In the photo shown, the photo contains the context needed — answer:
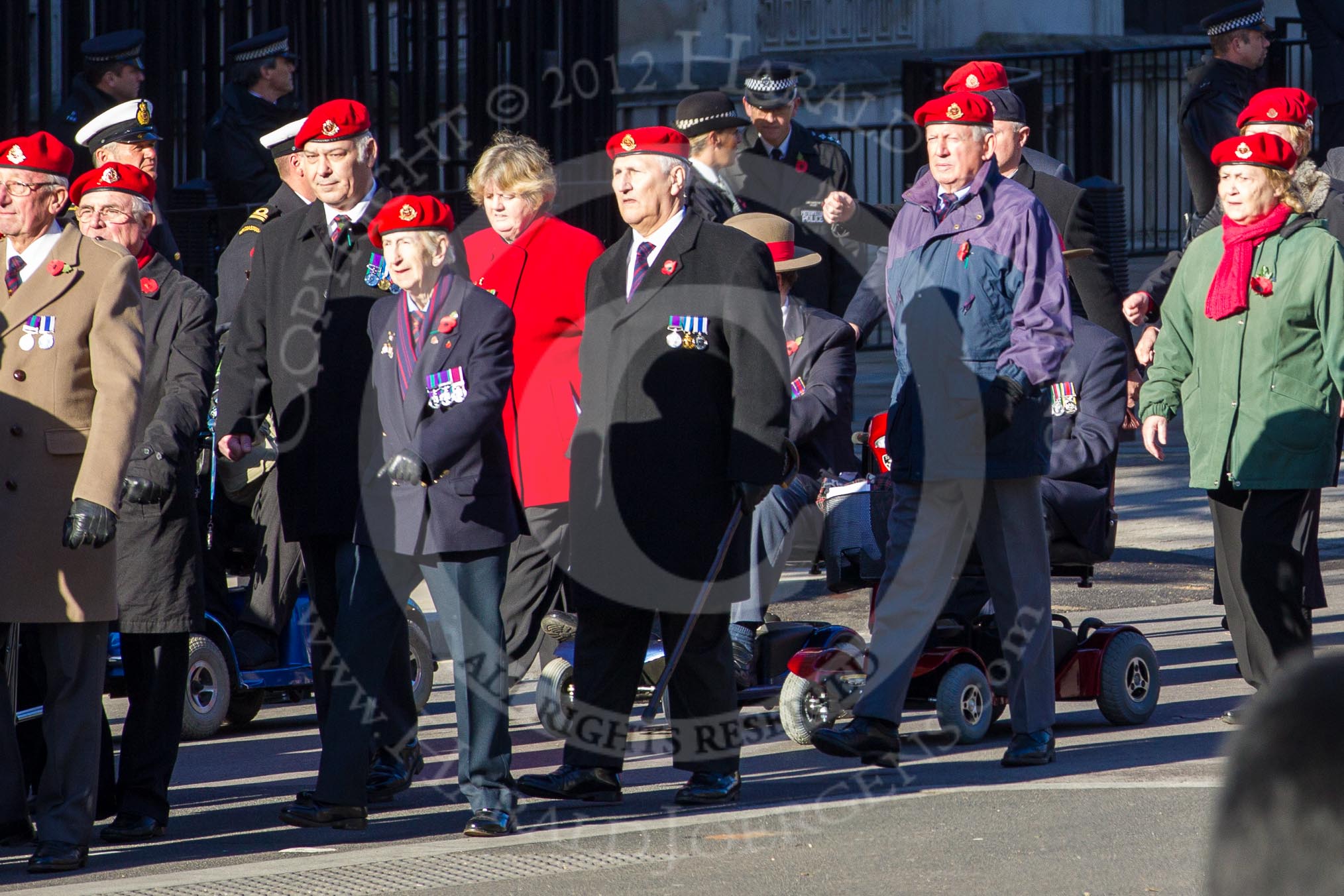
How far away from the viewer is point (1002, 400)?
19.8 feet

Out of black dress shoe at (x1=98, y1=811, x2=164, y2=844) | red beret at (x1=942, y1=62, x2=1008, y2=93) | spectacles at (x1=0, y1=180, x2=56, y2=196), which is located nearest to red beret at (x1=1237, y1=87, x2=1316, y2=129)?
red beret at (x1=942, y1=62, x2=1008, y2=93)

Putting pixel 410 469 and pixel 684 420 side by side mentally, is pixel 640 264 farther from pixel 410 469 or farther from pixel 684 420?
pixel 410 469

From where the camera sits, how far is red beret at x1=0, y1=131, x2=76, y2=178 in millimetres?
5316

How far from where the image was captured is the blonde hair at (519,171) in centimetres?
701

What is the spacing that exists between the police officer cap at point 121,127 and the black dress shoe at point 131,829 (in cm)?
322

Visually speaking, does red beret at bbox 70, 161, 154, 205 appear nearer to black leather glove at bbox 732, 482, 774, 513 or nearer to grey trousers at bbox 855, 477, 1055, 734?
black leather glove at bbox 732, 482, 774, 513

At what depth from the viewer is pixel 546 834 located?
17.8 feet

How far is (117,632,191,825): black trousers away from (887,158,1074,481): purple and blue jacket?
2.26m

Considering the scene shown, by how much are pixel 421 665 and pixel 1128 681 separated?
253 cm

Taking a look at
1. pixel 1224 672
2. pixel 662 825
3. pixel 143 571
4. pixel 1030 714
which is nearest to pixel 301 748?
pixel 143 571

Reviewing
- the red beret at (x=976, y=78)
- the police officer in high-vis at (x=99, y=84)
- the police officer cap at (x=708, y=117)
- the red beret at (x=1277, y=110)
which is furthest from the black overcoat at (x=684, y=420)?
the police officer in high-vis at (x=99, y=84)

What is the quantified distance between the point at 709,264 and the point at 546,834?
167 centimetres

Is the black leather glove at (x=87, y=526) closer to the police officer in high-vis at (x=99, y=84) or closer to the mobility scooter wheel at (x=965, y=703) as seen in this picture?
the mobility scooter wheel at (x=965, y=703)

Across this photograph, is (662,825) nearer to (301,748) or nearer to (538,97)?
(301,748)
